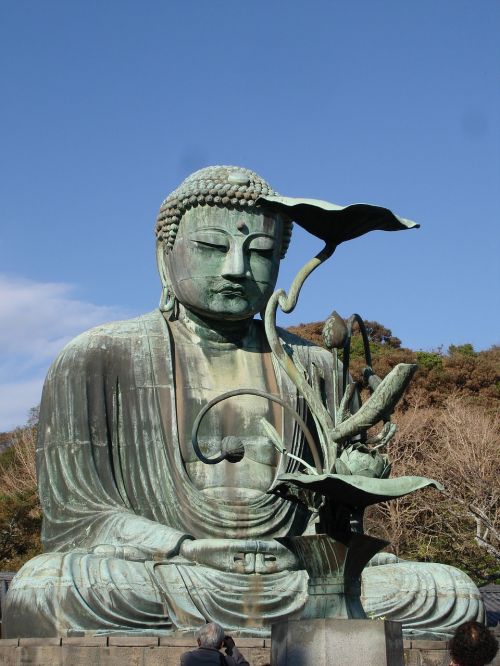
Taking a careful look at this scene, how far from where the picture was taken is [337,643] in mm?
6184

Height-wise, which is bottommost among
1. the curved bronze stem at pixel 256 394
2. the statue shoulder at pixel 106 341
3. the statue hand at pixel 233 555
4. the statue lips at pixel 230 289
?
the statue hand at pixel 233 555

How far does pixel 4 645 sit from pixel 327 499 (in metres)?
2.66

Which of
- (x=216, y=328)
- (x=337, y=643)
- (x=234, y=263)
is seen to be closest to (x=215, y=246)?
(x=234, y=263)

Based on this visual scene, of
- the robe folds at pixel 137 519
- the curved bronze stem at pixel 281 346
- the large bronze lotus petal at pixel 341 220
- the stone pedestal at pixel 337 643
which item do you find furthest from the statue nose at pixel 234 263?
the stone pedestal at pixel 337 643

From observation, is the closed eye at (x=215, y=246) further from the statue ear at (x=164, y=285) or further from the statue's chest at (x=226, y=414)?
the statue's chest at (x=226, y=414)

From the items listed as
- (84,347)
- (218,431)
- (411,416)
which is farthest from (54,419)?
(411,416)

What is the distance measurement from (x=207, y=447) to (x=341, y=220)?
228 cm

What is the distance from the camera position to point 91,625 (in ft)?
27.5

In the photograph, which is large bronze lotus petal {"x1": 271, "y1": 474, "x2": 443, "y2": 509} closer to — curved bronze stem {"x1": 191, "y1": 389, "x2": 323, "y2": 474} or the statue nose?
curved bronze stem {"x1": 191, "y1": 389, "x2": 323, "y2": 474}

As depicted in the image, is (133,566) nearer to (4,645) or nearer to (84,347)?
(4,645)

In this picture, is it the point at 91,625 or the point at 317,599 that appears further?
the point at 91,625

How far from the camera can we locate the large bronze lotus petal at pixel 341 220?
27.8 feet

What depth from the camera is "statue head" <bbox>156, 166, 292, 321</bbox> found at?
10.0 metres

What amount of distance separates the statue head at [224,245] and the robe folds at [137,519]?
1.81 ft
